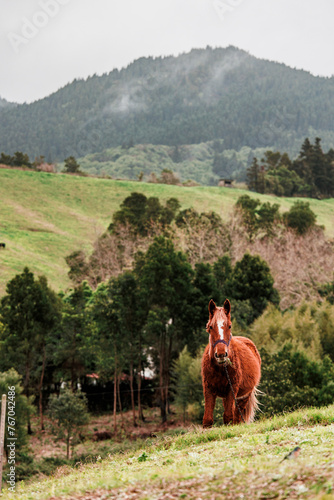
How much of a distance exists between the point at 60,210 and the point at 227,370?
92.9 meters

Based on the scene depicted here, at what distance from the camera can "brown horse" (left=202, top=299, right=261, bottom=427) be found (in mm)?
9633

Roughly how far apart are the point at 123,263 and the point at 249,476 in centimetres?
6571

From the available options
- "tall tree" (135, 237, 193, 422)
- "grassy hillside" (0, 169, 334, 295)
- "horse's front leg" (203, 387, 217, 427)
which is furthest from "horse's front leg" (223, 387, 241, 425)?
"grassy hillside" (0, 169, 334, 295)

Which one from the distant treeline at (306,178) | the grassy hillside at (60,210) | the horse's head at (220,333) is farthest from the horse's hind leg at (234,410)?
the distant treeline at (306,178)

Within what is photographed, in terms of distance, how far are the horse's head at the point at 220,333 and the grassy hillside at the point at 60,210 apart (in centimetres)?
5484

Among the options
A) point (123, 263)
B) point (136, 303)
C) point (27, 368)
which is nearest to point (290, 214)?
point (123, 263)

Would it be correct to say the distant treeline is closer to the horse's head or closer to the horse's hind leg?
the horse's hind leg

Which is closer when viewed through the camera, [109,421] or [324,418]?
[324,418]

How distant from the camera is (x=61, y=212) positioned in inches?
3900

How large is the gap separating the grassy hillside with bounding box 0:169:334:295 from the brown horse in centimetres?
5345

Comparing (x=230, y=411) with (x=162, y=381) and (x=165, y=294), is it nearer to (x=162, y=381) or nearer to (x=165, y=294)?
(x=165, y=294)

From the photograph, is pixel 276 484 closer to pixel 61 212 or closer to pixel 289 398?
pixel 289 398

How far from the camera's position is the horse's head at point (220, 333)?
9430 mm

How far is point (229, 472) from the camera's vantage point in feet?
20.6
